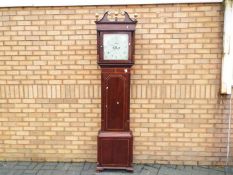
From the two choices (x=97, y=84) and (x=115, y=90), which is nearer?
(x=115, y=90)

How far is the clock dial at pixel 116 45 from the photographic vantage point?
4.31m

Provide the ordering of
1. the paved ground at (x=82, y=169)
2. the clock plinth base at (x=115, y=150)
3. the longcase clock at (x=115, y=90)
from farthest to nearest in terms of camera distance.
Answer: the paved ground at (x=82, y=169)
the clock plinth base at (x=115, y=150)
the longcase clock at (x=115, y=90)

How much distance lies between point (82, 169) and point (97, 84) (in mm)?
1277

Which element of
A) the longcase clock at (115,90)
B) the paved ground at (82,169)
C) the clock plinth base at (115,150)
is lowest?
the paved ground at (82,169)

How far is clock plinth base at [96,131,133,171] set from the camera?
4547mm

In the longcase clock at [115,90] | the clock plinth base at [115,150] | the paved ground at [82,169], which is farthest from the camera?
the paved ground at [82,169]

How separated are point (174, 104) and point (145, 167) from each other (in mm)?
1040

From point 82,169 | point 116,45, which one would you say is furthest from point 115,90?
point 82,169

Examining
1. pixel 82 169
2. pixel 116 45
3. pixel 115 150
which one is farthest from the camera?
pixel 82 169

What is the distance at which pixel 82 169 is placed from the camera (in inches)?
189

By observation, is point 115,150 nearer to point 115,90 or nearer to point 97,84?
point 115,90

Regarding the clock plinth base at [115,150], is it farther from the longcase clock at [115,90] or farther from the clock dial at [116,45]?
the clock dial at [116,45]

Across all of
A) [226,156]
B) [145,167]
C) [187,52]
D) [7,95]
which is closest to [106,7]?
[187,52]

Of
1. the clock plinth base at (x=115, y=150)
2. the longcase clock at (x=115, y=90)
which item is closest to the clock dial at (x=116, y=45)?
the longcase clock at (x=115, y=90)
